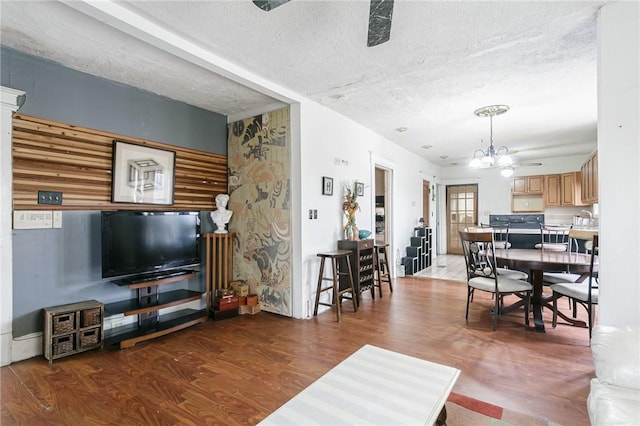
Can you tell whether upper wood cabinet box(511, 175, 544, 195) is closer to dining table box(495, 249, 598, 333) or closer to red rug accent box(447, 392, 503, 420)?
dining table box(495, 249, 598, 333)

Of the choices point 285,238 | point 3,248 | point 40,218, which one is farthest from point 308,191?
point 3,248

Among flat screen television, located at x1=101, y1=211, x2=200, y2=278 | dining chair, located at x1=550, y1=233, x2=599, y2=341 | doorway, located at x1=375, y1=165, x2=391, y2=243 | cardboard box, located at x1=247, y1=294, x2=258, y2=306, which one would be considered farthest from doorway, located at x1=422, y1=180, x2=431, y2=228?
flat screen television, located at x1=101, y1=211, x2=200, y2=278

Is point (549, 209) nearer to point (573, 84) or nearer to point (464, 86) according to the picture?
point (573, 84)

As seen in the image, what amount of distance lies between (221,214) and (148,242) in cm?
94

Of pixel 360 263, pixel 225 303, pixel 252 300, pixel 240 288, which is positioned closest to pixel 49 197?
pixel 225 303

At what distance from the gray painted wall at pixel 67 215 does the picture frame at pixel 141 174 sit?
19 centimetres

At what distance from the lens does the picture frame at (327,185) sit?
3.79 metres

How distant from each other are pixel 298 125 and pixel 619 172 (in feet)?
9.06

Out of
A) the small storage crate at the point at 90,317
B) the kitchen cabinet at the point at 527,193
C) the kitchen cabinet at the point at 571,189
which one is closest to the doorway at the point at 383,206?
the kitchen cabinet at the point at 527,193

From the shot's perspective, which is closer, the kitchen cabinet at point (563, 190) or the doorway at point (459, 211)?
the kitchen cabinet at point (563, 190)

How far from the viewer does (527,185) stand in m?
7.58

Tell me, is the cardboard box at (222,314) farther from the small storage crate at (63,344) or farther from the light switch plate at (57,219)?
the light switch plate at (57,219)

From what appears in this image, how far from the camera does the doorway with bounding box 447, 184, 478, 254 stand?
27.5ft

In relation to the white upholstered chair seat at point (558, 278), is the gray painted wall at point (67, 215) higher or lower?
higher
